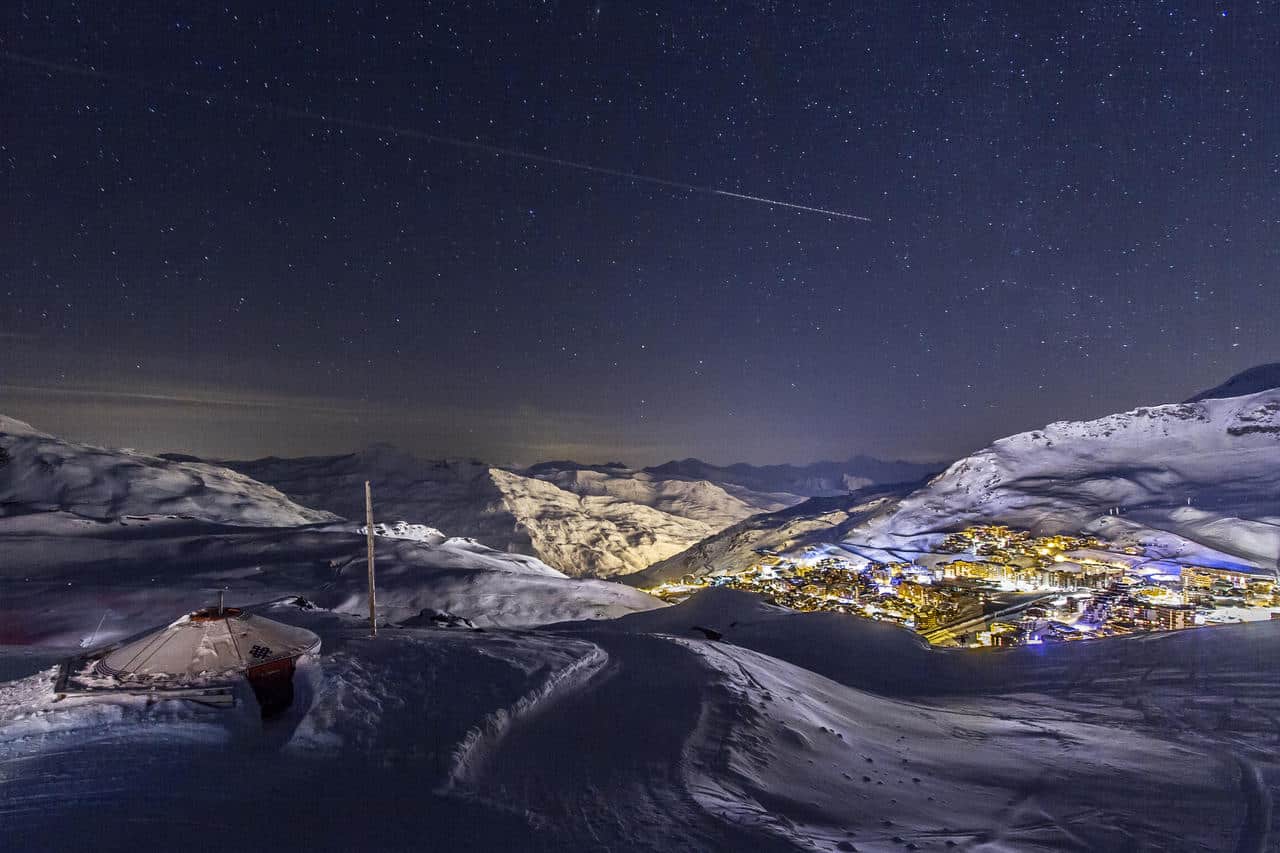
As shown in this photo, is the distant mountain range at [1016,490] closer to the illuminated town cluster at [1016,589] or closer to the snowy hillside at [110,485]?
the snowy hillside at [110,485]

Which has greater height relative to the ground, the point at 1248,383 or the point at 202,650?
the point at 1248,383

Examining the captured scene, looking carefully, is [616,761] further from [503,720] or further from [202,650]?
[202,650]

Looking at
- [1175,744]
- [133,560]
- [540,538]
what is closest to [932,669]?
[1175,744]

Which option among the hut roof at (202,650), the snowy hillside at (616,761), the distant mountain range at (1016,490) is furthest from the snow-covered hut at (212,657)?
the distant mountain range at (1016,490)

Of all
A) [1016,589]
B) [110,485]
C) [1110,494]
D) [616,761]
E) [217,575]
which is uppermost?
[1110,494]

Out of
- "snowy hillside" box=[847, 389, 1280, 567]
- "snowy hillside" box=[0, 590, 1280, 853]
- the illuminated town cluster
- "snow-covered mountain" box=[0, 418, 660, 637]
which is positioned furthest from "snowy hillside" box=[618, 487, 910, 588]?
"snowy hillside" box=[0, 590, 1280, 853]

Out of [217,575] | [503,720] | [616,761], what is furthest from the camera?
[217,575]

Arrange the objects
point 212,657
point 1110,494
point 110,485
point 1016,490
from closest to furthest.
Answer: point 212,657, point 110,485, point 1110,494, point 1016,490

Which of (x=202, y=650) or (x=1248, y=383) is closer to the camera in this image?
(x=202, y=650)

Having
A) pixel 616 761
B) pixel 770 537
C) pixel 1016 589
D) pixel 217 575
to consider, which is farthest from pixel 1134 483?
pixel 217 575
